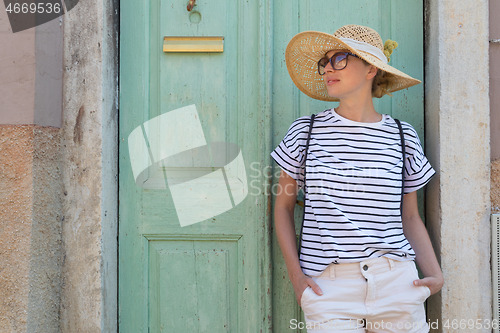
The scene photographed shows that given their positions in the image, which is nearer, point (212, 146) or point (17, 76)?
Answer: point (17, 76)

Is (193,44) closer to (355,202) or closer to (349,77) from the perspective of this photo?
(349,77)

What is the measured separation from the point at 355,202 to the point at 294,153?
348 millimetres

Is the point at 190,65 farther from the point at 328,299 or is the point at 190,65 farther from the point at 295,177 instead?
the point at 328,299

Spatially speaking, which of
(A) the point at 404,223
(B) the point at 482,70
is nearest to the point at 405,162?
(A) the point at 404,223

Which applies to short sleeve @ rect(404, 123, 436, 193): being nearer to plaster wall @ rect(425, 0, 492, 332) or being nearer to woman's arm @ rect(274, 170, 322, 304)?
plaster wall @ rect(425, 0, 492, 332)

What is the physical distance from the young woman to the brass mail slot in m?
0.49

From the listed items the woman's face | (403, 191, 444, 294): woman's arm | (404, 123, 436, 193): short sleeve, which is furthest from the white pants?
the woman's face

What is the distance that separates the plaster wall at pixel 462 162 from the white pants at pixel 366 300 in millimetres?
428

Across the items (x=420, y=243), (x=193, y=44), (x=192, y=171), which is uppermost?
(x=193, y=44)

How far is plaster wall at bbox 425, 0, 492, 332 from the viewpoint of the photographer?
237cm

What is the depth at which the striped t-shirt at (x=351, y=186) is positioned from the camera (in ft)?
6.68

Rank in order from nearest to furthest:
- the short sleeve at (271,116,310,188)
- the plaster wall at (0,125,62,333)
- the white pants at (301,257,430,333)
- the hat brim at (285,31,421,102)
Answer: the white pants at (301,257,430,333), the hat brim at (285,31,421,102), the short sleeve at (271,116,310,188), the plaster wall at (0,125,62,333)

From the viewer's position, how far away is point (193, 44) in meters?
2.62

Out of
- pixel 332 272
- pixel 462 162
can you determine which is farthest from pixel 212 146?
pixel 462 162
